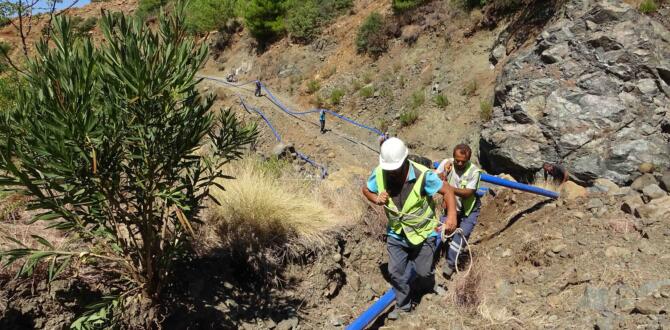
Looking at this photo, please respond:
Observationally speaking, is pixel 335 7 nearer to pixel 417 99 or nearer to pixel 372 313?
pixel 417 99

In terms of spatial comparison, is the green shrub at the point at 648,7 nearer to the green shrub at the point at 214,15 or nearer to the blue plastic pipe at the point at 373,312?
the blue plastic pipe at the point at 373,312

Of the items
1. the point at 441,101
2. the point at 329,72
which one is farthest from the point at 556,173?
the point at 329,72

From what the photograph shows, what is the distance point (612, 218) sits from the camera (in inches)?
209

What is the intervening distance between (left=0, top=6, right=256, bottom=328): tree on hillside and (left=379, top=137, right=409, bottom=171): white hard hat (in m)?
1.34

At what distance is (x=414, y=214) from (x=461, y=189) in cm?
102

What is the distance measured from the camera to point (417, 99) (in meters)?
14.4

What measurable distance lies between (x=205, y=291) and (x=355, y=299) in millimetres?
1644

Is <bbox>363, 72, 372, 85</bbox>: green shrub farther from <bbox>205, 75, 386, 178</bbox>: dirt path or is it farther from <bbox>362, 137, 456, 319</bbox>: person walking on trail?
<bbox>362, 137, 456, 319</bbox>: person walking on trail

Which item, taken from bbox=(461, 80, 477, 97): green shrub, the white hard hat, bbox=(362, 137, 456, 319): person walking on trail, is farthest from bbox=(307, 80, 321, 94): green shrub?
the white hard hat

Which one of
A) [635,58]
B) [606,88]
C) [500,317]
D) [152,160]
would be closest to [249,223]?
[152,160]

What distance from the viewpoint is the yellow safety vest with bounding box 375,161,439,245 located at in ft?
12.7

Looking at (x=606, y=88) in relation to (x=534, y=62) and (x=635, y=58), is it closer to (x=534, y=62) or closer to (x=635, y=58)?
(x=635, y=58)

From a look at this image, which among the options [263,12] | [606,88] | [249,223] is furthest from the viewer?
[263,12]

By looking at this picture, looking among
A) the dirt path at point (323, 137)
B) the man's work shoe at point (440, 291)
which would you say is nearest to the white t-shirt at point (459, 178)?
the man's work shoe at point (440, 291)
